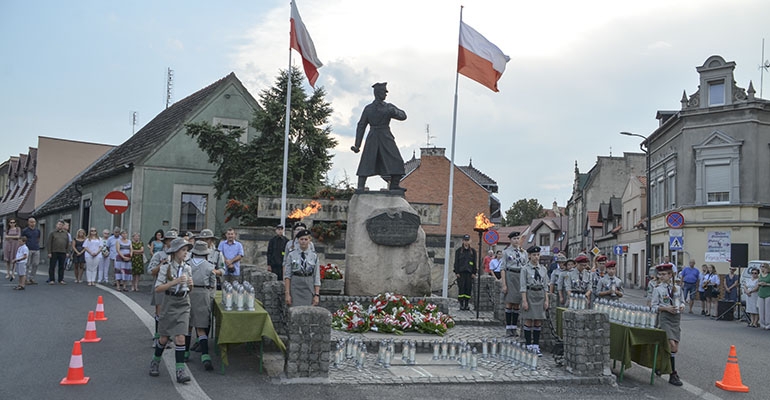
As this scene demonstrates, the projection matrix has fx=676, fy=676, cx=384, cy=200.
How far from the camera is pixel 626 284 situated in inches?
1934

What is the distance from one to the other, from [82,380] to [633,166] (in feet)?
204

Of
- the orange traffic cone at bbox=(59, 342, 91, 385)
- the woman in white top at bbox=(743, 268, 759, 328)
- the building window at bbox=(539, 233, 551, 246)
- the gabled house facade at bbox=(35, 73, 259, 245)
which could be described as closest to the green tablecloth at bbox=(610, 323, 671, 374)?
the orange traffic cone at bbox=(59, 342, 91, 385)

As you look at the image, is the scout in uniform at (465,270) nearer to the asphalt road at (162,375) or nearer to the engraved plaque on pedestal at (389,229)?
the engraved plaque on pedestal at (389,229)

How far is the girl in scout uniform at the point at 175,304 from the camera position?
804 cm

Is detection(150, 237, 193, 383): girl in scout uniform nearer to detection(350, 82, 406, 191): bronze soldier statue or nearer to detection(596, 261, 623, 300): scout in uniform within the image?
detection(350, 82, 406, 191): bronze soldier statue

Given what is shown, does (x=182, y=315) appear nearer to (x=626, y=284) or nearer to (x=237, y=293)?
(x=237, y=293)

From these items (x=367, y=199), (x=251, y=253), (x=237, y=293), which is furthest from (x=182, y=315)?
(x=251, y=253)

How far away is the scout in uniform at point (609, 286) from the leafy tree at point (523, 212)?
320 ft

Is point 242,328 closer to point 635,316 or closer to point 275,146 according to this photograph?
point 635,316

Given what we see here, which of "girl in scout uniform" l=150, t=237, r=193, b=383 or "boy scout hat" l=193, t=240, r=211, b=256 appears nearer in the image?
"girl in scout uniform" l=150, t=237, r=193, b=383

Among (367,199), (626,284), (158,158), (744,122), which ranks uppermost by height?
(744,122)

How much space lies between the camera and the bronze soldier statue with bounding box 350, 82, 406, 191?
46.1 feet

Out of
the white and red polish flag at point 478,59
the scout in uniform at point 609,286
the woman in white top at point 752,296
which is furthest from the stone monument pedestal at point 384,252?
the woman in white top at point 752,296

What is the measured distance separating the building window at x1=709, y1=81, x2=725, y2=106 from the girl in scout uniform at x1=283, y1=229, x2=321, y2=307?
29377mm
